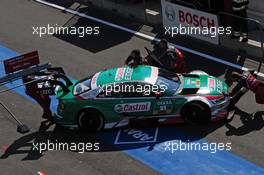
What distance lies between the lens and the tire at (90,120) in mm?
13727

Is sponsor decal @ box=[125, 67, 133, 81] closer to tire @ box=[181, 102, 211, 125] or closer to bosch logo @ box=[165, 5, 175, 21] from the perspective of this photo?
tire @ box=[181, 102, 211, 125]

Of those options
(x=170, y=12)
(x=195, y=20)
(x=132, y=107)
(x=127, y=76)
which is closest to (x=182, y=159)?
(x=132, y=107)

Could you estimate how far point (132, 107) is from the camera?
1362 cm

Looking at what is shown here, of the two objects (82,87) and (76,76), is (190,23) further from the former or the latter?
(82,87)

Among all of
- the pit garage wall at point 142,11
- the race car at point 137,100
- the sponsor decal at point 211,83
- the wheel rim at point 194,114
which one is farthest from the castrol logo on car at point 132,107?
→ the pit garage wall at point 142,11

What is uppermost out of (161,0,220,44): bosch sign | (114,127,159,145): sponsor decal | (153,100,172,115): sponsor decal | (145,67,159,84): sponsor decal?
(161,0,220,44): bosch sign

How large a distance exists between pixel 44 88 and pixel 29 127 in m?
1.32

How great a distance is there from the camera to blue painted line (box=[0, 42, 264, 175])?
40.2ft

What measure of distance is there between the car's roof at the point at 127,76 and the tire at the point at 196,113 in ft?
3.76

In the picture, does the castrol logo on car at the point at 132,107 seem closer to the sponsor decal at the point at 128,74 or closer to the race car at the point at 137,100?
the race car at the point at 137,100

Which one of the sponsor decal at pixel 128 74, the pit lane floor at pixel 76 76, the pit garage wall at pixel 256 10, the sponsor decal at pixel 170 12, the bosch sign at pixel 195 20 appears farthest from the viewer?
the pit garage wall at pixel 256 10

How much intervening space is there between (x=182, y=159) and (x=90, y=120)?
2772 mm

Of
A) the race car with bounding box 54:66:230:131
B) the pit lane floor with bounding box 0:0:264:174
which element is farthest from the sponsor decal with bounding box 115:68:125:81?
the pit lane floor with bounding box 0:0:264:174

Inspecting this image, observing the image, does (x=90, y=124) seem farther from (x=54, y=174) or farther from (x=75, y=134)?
(x=54, y=174)
